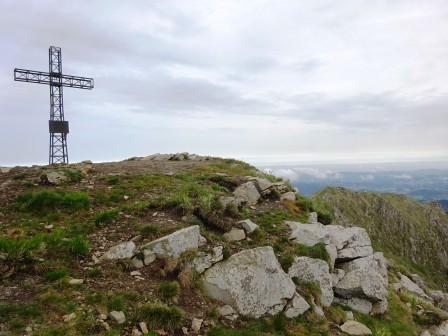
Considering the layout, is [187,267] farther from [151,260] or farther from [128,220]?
[128,220]

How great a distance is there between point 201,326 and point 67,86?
26130 millimetres

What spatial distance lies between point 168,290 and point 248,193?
961 cm

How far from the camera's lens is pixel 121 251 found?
1180 centimetres

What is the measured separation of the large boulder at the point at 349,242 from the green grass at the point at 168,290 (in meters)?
8.47

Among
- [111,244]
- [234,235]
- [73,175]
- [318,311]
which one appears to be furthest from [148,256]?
[73,175]

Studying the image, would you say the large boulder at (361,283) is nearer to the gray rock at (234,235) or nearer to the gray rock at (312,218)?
the gray rock at (312,218)

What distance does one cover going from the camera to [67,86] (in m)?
29.7

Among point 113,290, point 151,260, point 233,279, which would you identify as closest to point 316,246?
point 233,279

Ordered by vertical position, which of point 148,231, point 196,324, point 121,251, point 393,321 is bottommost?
point 393,321

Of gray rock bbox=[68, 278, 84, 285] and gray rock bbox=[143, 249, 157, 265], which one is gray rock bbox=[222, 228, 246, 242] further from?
gray rock bbox=[68, 278, 84, 285]

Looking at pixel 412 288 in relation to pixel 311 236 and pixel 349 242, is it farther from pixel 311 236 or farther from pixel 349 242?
pixel 311 236

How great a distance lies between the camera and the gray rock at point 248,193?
18.6 metres

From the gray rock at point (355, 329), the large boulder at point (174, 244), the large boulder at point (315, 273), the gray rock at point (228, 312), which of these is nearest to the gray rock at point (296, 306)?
the large boulder at point (315, 273)

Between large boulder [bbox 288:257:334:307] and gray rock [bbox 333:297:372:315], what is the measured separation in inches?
37.1
